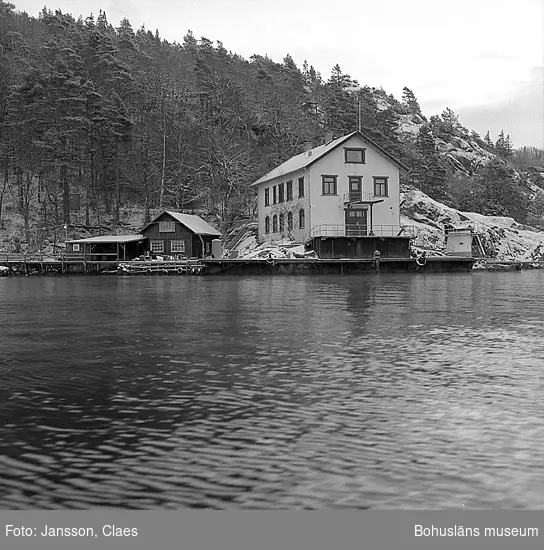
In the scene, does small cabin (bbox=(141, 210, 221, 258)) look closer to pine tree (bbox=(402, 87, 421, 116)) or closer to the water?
the water

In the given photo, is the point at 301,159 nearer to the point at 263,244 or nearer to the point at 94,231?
the point at 263,244

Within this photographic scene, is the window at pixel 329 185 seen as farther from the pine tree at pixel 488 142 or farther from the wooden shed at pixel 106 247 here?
the pine tree at pixel 488 142

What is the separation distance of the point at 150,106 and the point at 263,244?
3082 centimetres

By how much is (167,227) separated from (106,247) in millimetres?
6119

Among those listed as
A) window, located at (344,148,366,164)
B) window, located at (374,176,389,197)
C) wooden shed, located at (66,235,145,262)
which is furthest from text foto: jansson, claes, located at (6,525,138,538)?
window, located at (374,176,389,197)

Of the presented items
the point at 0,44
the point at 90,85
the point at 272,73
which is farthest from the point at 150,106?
the point at 272,73

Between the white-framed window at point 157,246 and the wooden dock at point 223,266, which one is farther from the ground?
the white-framed window at point 157,246

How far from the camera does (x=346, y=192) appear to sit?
198ft

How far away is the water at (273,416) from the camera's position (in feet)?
20.3

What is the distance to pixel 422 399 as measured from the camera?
954 cm

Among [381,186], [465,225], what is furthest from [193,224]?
[465,225]

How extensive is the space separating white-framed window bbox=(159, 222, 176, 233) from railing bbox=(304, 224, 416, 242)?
13.0 metres

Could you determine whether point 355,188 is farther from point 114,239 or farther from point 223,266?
point 114,239

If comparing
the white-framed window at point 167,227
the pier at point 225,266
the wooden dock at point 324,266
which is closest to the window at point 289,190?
the pier at point 225,266
